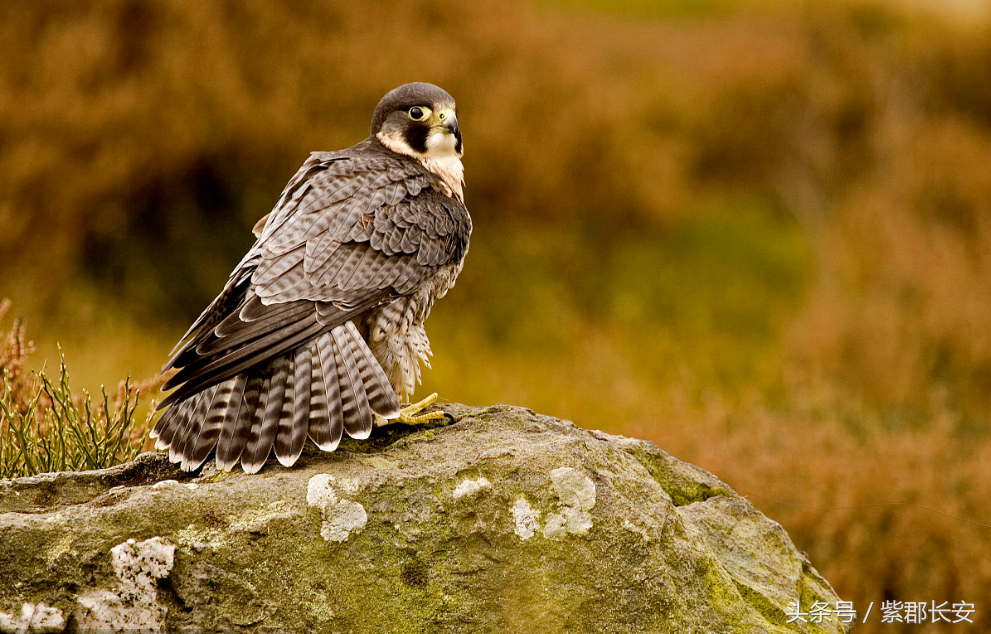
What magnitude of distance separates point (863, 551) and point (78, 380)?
476 centimetres

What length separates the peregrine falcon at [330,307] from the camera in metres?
2.83

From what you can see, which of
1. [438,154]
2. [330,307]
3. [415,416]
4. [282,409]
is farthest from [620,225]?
[282,409]

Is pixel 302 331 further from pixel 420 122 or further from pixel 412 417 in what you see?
pixel 420 122

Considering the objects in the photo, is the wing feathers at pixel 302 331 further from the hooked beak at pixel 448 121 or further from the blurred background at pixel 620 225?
the blurred background at pixel 620 225

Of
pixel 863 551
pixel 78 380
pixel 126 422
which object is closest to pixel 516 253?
pixel 78 380

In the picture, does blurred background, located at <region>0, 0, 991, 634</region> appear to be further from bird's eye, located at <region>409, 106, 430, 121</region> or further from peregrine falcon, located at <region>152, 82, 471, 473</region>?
bird's eye, located at <region>409, 106, 430, 121</region>

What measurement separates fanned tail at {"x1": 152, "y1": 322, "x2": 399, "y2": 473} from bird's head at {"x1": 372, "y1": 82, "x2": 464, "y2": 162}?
3.52 ft

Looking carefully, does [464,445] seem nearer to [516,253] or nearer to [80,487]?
[80,487]

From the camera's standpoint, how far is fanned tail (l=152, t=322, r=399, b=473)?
2807 mm

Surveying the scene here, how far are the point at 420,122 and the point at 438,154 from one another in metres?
0.15

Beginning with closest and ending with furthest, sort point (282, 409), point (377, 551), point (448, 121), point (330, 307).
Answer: point (377, 551) → point (282, 409) → point (330, 307) → point (448, 121)

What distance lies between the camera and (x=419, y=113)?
371cm

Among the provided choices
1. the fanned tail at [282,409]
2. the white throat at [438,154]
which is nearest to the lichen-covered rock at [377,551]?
the fanned tail at [282,409]

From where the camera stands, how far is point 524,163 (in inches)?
390
